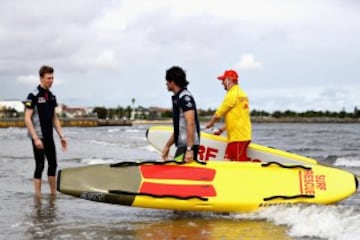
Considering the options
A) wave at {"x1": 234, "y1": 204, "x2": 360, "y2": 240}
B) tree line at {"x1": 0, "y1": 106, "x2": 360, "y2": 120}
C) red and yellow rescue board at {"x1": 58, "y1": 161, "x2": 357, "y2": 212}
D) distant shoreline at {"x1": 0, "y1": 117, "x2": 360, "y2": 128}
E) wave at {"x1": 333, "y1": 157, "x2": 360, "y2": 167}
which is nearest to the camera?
wave at {"x1": 234, "y1": 204, "x2": 360, "y2": 240}

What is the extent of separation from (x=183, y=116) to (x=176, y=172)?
671 mm

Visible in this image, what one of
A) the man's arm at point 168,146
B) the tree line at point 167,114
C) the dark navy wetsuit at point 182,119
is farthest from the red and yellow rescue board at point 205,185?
the tree line at point 167,114

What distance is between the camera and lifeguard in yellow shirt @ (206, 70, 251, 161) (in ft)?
24.5

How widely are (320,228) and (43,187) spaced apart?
17.5 ft

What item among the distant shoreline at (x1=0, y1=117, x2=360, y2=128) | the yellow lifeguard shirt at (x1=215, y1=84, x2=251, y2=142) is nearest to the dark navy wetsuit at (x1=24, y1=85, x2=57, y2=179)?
the yellow lifeguard shirt at (x1=215, y1=84, x2=251, y2=142)

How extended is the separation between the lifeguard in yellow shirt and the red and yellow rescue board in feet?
2.37

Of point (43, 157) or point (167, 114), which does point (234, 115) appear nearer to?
point (43, 157)

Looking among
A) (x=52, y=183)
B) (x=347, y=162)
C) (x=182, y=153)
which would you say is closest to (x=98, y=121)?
(x=347, y=162)

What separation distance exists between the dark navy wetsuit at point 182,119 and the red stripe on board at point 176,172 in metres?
0.20

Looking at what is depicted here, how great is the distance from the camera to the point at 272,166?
6895 mm

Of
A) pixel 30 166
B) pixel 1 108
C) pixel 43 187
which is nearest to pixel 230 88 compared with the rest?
pixel 43 187

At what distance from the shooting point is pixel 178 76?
6.65 m

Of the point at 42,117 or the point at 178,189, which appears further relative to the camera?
the point at 42,117

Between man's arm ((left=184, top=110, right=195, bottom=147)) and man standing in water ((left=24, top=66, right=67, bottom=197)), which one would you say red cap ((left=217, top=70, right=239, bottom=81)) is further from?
man standing in water ((left=24, top=66, right=67, bottom=197))
